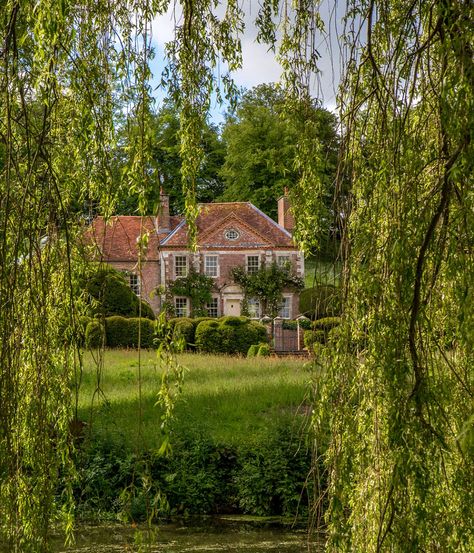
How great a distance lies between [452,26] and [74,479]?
8.40 ft

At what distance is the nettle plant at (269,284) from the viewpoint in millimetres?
32556

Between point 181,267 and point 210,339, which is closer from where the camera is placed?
point 210,339

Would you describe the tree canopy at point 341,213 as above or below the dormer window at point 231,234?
below

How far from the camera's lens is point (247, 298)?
109 feet

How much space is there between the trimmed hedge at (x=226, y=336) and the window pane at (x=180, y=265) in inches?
384

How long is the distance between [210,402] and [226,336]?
8.53 metres

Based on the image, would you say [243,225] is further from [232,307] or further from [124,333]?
[124,333]

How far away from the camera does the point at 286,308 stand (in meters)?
33.1

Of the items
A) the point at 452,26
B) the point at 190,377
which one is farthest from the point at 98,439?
the point at 452,26

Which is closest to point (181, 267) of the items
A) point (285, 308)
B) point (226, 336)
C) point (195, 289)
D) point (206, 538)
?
point (195, 289)

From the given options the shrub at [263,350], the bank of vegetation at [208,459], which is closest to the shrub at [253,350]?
the shrub at [263,350]

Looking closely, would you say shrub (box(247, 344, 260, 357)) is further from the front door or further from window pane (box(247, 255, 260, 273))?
window pane (box(247, 255, 260, 273))

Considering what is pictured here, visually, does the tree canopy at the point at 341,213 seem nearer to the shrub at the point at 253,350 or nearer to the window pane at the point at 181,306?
the shrub at the point at 253,350

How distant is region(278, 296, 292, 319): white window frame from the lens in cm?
3297
